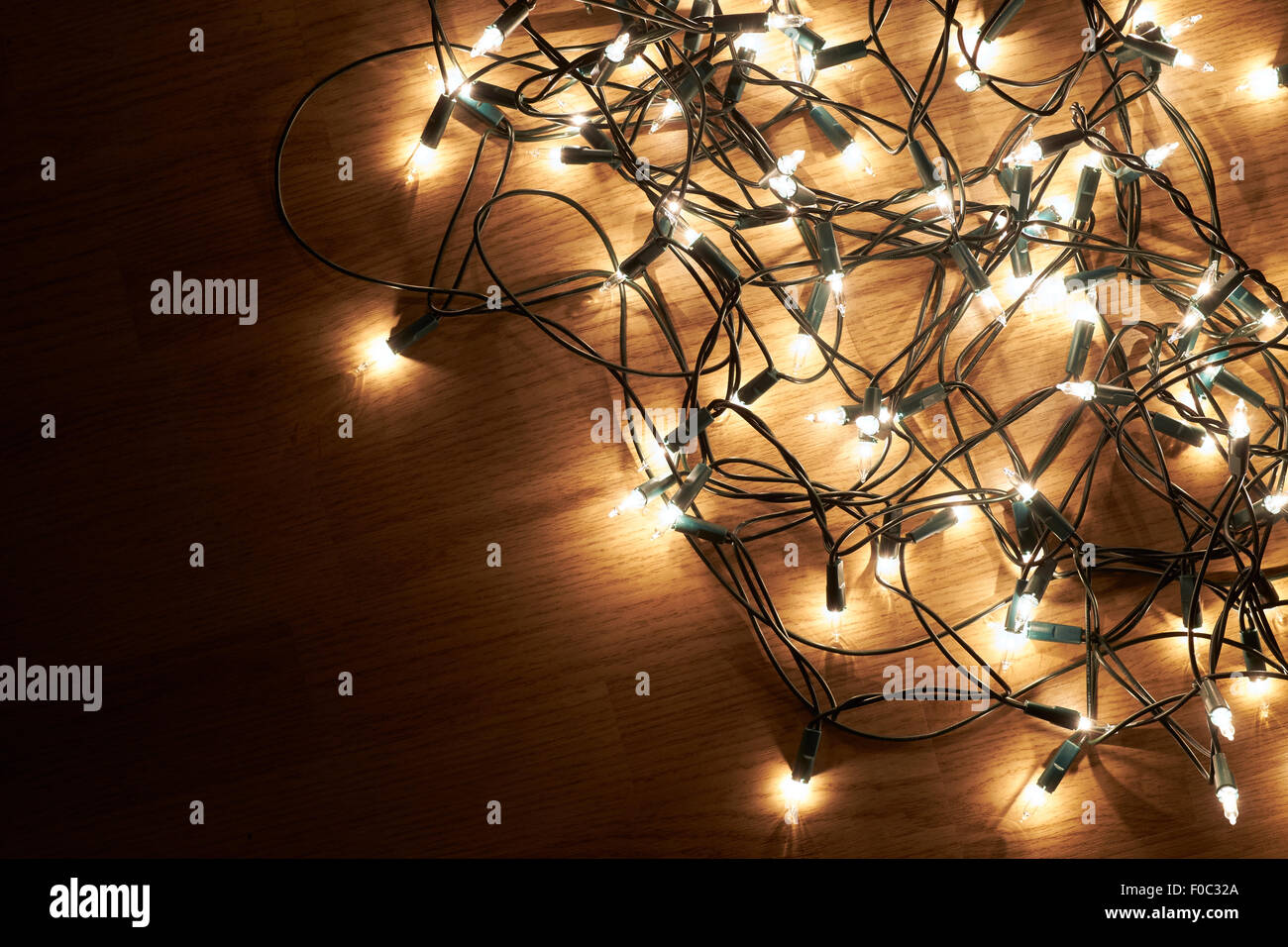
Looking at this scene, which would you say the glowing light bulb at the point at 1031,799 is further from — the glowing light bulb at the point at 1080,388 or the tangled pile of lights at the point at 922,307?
the glowing light bulb at the point at 1080,388

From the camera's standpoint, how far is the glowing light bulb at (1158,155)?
1.29 meters

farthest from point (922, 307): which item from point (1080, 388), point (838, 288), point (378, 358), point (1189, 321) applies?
point (378, 358)

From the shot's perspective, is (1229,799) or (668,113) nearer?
(1229,799)

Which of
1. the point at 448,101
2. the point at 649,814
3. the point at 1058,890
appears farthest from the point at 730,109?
the point at 1058,890

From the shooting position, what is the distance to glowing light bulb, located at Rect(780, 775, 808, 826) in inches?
50.8

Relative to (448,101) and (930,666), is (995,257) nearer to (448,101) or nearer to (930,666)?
(930,666)

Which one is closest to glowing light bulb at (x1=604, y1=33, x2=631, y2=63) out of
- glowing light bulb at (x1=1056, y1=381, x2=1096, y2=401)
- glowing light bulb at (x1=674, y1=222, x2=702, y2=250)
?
glowing light bulb at (x1=674, y1=222, x2=702, y2=250)

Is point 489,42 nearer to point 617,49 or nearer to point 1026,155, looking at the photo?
point 617,49

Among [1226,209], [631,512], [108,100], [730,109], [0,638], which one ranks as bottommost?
[0,638]

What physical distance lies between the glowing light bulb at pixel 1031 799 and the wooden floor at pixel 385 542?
0.05ft

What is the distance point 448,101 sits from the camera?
4.28 ft

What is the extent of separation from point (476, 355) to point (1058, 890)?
3.71 ft

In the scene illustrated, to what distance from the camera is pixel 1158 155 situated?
51.4 inches

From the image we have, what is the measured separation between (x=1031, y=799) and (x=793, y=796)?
337mm
